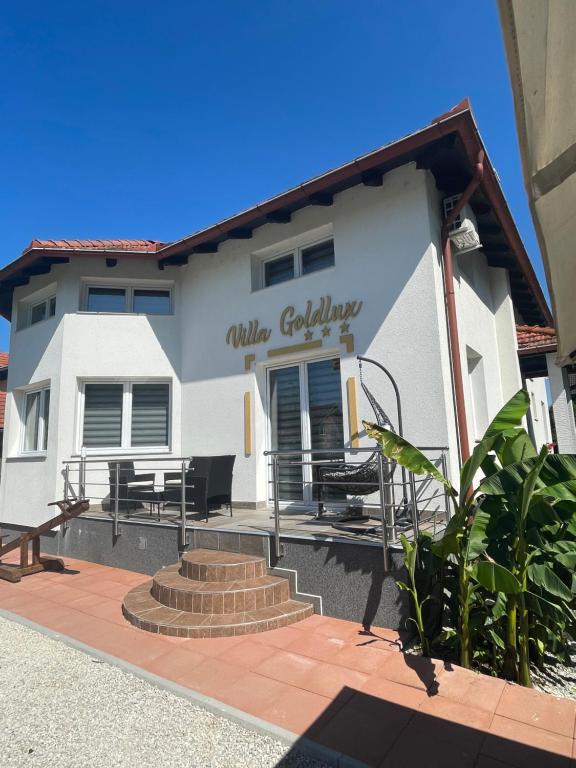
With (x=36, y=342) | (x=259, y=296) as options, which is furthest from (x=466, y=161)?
(x=36, y=342)

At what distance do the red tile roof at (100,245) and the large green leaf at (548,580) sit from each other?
9268 mm

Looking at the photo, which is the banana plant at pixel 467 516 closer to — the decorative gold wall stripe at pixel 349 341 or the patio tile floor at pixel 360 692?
the patio tile floor at pixel 360 692

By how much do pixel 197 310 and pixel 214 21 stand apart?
556 centimetres

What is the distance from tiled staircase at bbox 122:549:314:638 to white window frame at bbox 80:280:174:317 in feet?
21.2

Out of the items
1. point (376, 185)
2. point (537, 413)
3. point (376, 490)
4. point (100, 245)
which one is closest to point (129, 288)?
point (100, 245)

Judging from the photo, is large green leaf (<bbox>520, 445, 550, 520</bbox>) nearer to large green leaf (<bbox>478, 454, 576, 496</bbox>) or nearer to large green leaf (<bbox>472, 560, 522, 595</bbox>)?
large green leaf (<bbox>478, 454, 576, 496</bbox>)

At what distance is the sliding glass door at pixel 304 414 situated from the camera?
8.09 meters

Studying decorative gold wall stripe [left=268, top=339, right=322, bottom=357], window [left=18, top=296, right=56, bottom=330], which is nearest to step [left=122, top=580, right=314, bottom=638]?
decorative gold wall stripe [left=268, top=339, right=322, bottom=357]

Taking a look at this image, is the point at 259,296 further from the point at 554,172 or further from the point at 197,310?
the point at 554,172

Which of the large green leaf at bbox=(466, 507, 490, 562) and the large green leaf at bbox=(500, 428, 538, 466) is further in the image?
the large green leaf at bbox=(500, 428, 538, 466)

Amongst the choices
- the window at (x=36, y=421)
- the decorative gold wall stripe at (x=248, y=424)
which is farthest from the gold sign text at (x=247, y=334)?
the window at (x=36, y=421)

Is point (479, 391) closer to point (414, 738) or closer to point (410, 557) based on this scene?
point (410, 557)

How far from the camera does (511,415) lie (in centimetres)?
436

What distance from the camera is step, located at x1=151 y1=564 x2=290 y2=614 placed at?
5.23 metres
